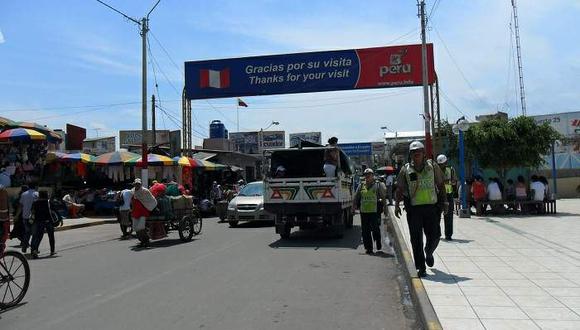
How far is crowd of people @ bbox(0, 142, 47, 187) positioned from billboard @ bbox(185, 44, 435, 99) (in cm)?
1038

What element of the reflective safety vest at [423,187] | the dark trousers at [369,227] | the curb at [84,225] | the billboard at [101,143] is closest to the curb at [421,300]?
the reflective safety vest at [423,187]

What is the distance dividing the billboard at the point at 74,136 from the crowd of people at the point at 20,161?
16580 millimetres

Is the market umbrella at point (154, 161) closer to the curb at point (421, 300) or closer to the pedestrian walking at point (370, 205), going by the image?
the pedestrian walking at point (370, 205)

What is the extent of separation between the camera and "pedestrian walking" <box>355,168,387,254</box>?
1238cm

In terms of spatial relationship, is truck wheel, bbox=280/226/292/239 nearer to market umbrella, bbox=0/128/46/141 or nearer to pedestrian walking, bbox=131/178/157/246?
pedestrian walking, bbox=131/178/157/246

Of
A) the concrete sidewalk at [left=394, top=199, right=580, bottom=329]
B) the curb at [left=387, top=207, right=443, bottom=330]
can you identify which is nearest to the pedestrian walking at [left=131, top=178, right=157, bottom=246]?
the concrete sidewalk at [left=394, top=199, right=580, bottom=329]

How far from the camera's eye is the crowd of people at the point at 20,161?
23656mm

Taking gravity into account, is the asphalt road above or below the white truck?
below

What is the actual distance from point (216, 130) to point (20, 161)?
45.7 m

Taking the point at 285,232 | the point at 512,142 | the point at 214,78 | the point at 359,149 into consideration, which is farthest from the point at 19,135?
the point at 359,149

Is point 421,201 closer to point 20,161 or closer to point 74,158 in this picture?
point 20,161

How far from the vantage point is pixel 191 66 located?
31.4 metres

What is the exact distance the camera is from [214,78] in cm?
3061

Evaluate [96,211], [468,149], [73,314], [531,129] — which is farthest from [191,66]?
[73,314]
